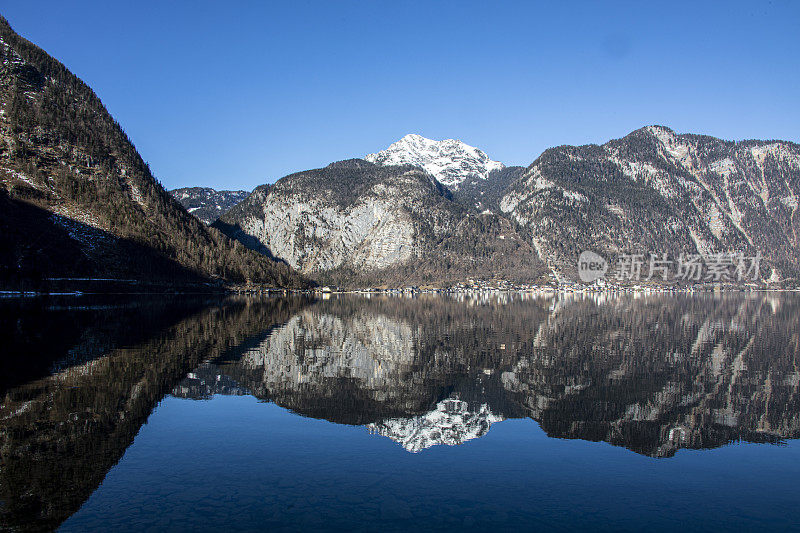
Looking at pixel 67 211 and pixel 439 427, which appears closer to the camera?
pixel 439 427

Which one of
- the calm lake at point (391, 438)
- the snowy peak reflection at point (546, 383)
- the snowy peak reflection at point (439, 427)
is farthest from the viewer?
the snowy peak reflection at point (546, 383)

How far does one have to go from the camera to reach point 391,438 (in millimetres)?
23125

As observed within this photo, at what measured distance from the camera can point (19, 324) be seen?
2363 inches

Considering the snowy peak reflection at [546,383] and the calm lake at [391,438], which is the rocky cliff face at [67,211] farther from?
the calm lake at [391,438]

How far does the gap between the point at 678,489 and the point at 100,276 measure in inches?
6047

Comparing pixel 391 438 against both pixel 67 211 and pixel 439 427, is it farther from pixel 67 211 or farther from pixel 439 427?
pixel 67 211

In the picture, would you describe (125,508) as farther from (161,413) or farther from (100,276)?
(100,276)

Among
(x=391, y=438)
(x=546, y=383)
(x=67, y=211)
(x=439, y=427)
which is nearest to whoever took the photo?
(x=391, y=438)

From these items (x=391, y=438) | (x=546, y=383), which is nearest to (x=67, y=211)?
(x=546, y=383)

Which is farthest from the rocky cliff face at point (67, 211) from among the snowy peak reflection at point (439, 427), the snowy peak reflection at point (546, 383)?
the snowy peak reflection at point (439, 427)

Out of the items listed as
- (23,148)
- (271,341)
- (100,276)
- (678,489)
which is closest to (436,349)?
→ (271,341)

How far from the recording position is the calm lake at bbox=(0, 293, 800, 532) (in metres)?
15.7

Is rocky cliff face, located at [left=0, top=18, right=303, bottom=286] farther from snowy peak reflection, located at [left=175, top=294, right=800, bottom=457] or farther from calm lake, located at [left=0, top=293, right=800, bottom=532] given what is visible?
calm lake, located at [left=0, top=293, right=800, bottom=532]

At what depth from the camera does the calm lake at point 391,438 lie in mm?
15695
